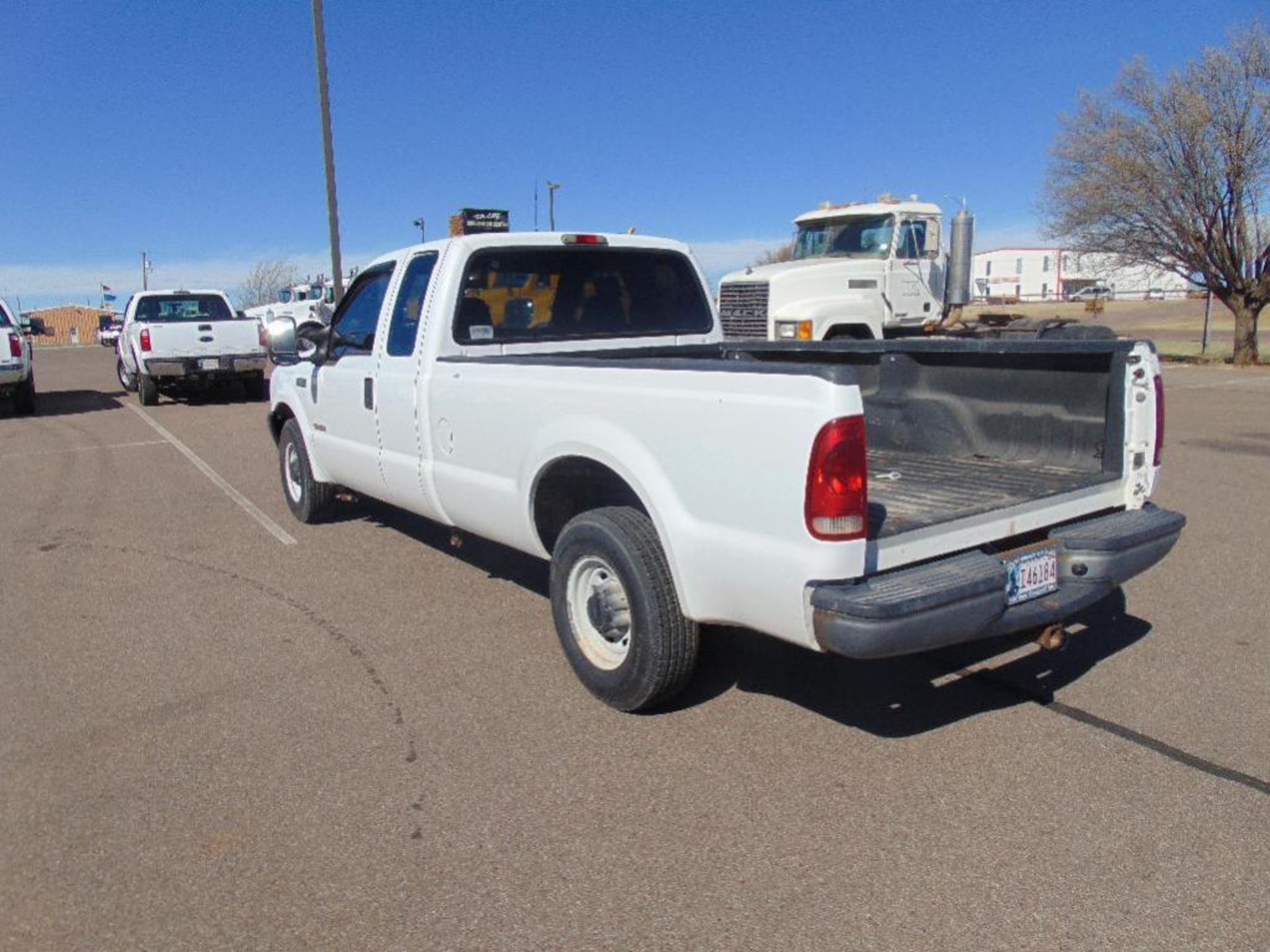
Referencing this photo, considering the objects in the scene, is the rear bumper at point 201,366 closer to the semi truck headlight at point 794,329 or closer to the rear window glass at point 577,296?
the semi truck headlight at point 794,329

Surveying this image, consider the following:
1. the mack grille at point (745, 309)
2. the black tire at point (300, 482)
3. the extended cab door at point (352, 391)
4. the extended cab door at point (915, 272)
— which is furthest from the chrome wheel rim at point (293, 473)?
the extended cab door at point (915, 272)

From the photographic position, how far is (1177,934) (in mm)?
2650

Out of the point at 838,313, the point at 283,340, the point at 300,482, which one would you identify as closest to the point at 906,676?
the point at 283,340

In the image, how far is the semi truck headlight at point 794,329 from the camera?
→ 1267cm

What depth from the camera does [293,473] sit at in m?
7.59

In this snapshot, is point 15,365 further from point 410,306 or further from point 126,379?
point 410,306

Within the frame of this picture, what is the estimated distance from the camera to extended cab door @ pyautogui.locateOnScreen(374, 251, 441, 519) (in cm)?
525

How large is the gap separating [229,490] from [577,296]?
4.90m

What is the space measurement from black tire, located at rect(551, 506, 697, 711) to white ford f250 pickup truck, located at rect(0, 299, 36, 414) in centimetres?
1354

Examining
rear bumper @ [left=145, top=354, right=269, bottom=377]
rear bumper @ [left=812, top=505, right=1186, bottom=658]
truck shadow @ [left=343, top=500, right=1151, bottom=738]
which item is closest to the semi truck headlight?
truck shadow @ [left=343, top=500, right=1151, bottom=738]

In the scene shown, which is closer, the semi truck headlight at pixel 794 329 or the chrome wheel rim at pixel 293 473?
the chrome wheel rim at pixel 293 473

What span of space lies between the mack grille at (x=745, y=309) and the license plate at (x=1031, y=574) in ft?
31.7

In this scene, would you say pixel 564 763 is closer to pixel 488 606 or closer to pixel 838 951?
pixel 838 951

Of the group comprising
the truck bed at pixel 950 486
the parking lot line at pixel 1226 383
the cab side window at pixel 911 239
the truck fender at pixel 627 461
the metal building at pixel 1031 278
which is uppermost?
the metal building at pixel 1031 278
